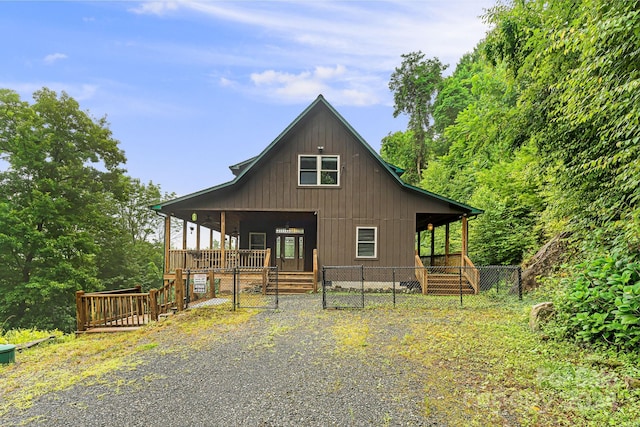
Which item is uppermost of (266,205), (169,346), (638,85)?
(638,85)

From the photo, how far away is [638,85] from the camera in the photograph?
4168 millimetres

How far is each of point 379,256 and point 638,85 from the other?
33.1ft

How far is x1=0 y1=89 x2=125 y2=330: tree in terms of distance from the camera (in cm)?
1731

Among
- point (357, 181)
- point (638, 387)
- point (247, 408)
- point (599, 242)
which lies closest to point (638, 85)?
point (599, 242)

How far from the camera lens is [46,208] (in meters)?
17.5

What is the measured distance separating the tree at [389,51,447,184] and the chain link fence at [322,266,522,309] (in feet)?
71.0

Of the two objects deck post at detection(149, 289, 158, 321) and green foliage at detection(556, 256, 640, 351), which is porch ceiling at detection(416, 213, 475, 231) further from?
deck post at detection(149, 289, 158, 321)

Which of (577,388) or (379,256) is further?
(379,256)

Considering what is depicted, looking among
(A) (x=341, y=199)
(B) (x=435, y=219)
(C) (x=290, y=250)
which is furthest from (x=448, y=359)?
(B) (x=435, y=219)

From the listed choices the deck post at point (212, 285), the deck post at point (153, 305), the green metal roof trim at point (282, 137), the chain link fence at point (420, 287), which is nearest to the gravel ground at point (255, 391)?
the deck post at point (153, 305)

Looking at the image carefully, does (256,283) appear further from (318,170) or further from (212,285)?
(318,170)

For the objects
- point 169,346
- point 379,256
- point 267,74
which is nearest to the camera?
point 169,346

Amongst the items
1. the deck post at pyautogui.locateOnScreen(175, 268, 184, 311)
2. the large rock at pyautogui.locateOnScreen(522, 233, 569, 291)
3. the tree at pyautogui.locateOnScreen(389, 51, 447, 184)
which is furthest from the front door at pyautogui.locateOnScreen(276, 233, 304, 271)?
the tree at pyautogui.locateOnScreen(389, 51, 447, 184)

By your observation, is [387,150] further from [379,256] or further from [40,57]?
[40,57]
